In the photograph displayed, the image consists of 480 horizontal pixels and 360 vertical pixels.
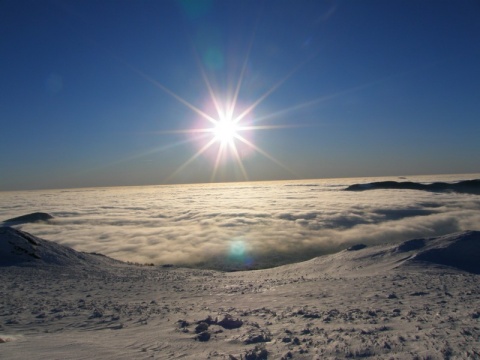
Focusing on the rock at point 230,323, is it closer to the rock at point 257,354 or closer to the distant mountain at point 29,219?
the rock at point 257,354

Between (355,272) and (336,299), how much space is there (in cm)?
684

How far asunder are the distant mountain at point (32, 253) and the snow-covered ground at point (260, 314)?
2.26 meters

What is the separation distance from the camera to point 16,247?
2139 cm

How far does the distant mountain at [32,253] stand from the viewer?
67.6 ft

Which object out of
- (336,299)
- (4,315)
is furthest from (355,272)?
(4,315)

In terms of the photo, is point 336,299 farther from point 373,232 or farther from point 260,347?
point 373,232

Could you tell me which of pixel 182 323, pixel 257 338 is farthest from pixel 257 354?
pixel 182 323

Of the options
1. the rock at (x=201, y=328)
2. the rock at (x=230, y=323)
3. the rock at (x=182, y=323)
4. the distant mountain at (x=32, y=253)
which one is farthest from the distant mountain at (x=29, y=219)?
the rock at (x=201, y=328)

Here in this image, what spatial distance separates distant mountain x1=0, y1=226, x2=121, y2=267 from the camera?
20.6 m

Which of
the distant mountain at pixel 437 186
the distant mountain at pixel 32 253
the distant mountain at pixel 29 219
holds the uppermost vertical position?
the distant mountain at pixel 437 186

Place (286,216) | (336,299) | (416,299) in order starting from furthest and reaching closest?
(286,216) → (336,299) → (416,299)

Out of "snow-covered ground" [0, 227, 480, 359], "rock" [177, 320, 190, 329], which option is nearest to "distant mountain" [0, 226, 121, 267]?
"snow-covered ground" [0, 227, 480, 359]

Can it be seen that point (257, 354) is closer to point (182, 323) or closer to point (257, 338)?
point (257, 338)

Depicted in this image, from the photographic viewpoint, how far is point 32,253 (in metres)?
21.4
